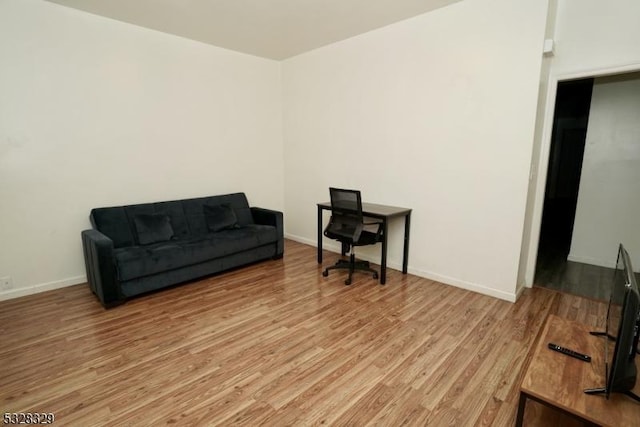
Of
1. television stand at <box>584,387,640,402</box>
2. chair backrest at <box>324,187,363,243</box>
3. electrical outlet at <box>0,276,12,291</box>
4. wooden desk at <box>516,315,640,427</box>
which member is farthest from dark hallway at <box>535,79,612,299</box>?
electrical outlet at <box>0,276,12,291</box>

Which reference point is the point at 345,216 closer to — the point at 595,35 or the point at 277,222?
the point at 277,222

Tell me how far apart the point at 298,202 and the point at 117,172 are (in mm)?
2611

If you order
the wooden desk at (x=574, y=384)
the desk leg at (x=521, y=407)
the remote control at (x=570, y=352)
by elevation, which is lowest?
the desk leg at (x=521, y=407)

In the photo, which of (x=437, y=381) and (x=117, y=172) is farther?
(x=117, y=172)

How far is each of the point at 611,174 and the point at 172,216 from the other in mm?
5521

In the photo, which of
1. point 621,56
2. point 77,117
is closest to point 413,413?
point 621,56

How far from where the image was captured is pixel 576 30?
9.95 ft

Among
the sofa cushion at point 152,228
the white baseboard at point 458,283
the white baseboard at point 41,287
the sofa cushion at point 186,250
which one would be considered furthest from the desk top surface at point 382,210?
the white baseboard at point 41,287

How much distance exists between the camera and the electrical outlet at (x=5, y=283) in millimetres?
3154

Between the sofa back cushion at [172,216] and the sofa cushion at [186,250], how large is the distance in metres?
0.20

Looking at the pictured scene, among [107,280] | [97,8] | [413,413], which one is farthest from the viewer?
[97,8]

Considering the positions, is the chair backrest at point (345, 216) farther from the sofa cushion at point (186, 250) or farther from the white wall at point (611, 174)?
the white wall at point (611, 174)

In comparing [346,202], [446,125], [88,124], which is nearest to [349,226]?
[346,202]

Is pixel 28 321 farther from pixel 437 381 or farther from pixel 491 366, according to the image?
pixel 491 366
